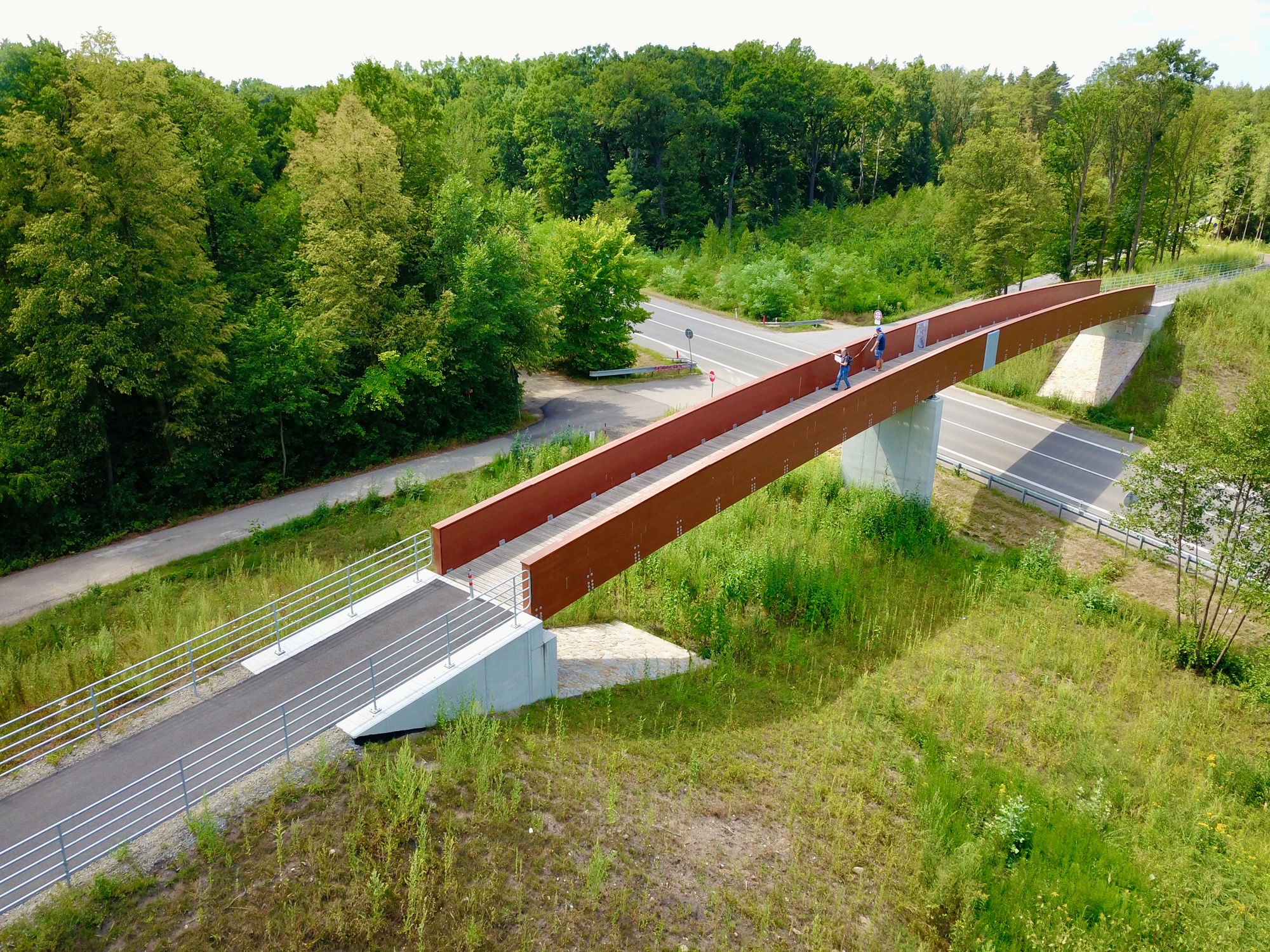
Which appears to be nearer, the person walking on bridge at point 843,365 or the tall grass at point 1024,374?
the person walking on bridge at point 843,365

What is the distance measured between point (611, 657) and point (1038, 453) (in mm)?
19106

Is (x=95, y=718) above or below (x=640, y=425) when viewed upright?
above

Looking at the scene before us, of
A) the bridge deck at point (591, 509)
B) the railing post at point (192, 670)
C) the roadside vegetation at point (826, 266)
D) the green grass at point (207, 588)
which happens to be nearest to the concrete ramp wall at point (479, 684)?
the bridge deck at point (591, 509)

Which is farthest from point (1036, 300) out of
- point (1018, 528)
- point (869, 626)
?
point (869, 626)

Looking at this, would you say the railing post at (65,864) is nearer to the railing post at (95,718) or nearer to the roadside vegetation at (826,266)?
the railing post at (95,718)

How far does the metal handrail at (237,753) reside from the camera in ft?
24.9

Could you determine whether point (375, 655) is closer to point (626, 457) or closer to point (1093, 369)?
point (626, 457)

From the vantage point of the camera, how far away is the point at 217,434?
20.6m

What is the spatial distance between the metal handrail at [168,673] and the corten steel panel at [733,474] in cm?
233

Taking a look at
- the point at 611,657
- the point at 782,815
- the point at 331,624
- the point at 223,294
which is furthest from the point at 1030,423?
the point at 223,294

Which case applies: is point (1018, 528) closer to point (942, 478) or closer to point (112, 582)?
point (942, 478)

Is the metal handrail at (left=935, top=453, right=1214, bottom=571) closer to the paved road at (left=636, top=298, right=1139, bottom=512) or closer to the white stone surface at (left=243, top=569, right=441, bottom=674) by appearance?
the paved road at (left=636, top=298, right=1139, bottom=512)

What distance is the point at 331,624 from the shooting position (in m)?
11.7

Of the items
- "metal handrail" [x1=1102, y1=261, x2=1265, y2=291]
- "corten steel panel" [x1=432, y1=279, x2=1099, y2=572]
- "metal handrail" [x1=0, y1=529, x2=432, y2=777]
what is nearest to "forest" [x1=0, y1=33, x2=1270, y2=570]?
"metal handrail" [x1=1102, y1=261, x2=1265, y2=291]
